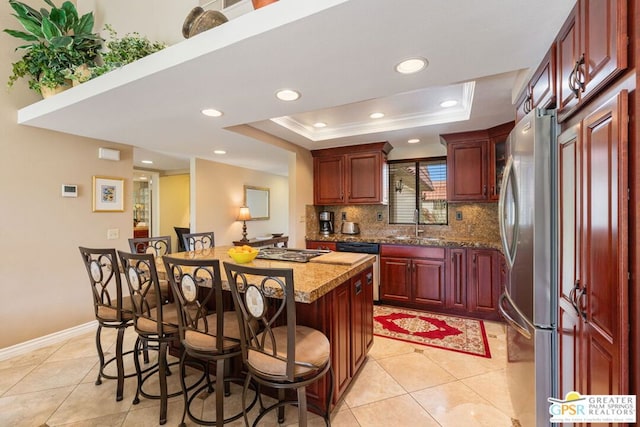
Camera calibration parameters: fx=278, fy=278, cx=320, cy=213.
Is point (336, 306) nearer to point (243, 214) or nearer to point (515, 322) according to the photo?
point (515, 322)

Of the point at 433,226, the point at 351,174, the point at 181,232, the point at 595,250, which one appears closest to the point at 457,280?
the point at 433,226

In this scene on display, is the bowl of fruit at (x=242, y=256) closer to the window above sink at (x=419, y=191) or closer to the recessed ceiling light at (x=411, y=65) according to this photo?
the recessed ceiling light at (x=411, y=65)

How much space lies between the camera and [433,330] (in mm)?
3061

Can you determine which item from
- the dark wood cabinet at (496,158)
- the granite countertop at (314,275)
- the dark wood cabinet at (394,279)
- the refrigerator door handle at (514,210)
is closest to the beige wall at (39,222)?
the granite countertop at (314,275)

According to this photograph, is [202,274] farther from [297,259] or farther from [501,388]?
[501,388]

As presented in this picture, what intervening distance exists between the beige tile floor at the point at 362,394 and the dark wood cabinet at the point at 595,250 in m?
0.86

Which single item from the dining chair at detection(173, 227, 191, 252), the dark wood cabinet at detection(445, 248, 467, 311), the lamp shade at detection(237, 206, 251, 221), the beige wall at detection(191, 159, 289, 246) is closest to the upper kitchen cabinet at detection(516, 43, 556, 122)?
the dark wood cabinet at detection(445, 248, 467, 311)

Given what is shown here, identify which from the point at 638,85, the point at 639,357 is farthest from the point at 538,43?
the point at 639,357

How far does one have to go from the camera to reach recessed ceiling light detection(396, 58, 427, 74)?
1594mm

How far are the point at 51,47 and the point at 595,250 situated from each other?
3939mm

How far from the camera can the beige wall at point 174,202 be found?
6.62m

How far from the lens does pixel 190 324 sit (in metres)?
1.61

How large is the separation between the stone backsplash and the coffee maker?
9cm

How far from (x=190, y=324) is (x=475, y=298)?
10.3 ft
